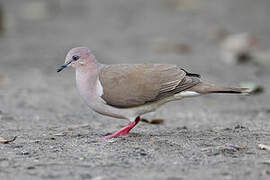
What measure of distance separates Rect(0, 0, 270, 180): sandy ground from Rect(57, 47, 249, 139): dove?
29 centimetres

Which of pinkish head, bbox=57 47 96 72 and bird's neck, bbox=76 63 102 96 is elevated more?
pinkish head, bbox=57 47 96 72

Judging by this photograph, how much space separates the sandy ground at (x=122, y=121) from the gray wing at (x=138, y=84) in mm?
386

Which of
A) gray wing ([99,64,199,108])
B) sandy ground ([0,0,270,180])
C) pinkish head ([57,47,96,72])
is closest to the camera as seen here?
sandy ground ([0,0,270,180])

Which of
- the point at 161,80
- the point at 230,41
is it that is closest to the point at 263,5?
the point at 230,41

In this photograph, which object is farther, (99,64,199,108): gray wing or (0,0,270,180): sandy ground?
(99,64,199,108): gray wing

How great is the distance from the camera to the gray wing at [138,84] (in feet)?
16.9

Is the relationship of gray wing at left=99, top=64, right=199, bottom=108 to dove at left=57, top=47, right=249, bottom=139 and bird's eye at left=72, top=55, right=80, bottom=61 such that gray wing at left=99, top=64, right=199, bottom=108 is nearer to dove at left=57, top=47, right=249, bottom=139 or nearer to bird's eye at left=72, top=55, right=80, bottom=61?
dove at left=57, top=47, right=249, bottom=139

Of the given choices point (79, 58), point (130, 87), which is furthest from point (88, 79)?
point (130, 87)

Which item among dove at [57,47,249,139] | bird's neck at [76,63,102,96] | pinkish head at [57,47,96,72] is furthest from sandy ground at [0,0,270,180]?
pinkish head at [57,47,96,72]

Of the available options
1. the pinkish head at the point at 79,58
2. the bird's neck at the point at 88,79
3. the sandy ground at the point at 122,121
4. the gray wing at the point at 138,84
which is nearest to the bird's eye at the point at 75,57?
the pinkish head at the point at 79,58

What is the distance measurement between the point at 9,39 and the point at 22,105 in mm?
5649

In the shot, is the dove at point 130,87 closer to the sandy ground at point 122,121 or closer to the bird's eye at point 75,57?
the bird's eye at point 75,57

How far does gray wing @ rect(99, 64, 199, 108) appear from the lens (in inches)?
203

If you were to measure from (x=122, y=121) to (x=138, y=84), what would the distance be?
5.79 feet
